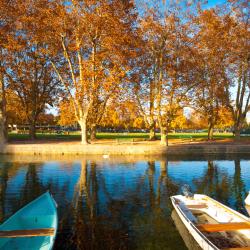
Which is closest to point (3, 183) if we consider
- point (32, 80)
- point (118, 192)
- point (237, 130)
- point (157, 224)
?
point (118, 192)

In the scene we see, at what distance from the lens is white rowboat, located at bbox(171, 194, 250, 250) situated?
1136 cm

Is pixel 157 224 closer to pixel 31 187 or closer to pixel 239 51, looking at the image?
pixel 31 187

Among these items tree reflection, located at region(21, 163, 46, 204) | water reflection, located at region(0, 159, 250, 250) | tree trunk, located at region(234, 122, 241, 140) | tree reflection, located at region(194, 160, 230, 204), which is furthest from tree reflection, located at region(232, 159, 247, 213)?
tree trunk, located at region(234, 122, 241, 140)

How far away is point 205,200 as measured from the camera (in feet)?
53.5

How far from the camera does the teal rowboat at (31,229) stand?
36.9 feet

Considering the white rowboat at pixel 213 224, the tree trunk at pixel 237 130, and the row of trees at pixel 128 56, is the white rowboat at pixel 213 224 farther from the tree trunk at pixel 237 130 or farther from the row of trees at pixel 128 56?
the tree trunk at pixel 237 130

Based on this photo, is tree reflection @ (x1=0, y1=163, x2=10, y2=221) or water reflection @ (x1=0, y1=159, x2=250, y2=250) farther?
tree reflection @ (x1=0, y1=163, x2=10, y2=221)

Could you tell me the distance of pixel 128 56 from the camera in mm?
42500

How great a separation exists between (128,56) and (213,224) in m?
32.5

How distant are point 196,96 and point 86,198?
3368 centimetres

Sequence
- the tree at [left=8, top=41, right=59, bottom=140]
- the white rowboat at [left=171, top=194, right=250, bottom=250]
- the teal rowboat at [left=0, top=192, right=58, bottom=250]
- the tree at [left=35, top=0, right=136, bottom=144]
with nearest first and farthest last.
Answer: the teal rowboat at [left=0, top=192, right=58, bottom=250], the white rowboat at [left=171, top=194, right=250, bottom=250], the tree at [left=35, top=0, right=136, bottom=144], the tree at [left=8, top=41, right=59, bottom=140]

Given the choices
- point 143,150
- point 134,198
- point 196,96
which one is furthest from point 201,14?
point 134,198

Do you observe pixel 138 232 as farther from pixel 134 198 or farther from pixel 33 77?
pixel 33 77

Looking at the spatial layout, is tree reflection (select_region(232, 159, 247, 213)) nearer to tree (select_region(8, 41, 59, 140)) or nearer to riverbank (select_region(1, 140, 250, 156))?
riverbank (select_region(1, 140, 250, 156))
